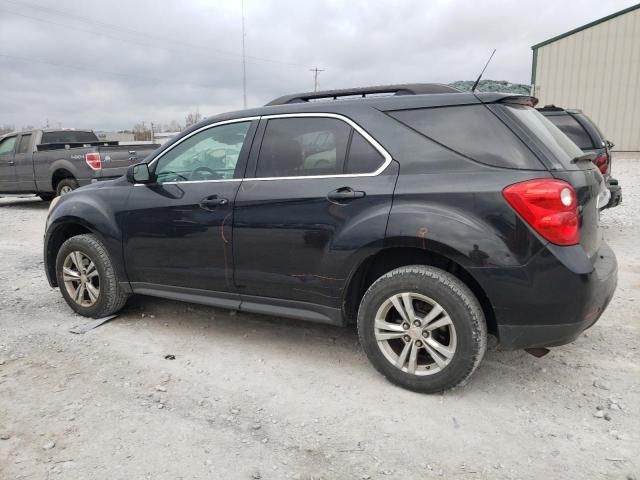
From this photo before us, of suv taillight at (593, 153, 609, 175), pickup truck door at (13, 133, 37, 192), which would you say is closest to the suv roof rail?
suv taillight at (593, 153, 609, 175)

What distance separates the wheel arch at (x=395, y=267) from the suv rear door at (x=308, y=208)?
95 millimetres

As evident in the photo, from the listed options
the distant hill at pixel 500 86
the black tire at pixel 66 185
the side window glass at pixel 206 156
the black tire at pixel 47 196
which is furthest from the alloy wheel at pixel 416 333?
the distant hill at pixel 500 86

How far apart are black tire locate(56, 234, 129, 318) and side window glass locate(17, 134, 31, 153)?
28.8 feet

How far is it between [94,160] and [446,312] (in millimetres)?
9147

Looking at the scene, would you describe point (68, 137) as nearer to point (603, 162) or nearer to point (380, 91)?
point (380, 91)

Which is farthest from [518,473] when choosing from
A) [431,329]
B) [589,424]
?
[431,329]

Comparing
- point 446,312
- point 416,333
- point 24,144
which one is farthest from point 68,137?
point 446,312

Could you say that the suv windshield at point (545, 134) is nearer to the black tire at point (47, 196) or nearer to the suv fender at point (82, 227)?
the suv fender at point (82, 227)

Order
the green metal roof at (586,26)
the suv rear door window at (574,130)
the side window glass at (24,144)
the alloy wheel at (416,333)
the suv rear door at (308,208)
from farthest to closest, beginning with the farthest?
the green metal roof at (586,26) < the side window glass at (24,144) < the suv rear door window at (574,130) < the suv rear door at (308,208) < the alloy wheel at (416,333)

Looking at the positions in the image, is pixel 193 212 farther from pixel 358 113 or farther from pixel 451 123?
pixel 451 123

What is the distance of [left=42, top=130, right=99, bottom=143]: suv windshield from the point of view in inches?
469

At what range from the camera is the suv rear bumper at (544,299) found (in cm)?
265

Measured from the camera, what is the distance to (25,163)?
11508 millimetres

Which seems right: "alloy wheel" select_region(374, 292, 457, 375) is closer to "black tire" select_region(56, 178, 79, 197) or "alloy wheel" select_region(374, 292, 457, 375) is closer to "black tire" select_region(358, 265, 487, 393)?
"black tire" select_region(358, 265, 487, 393)
